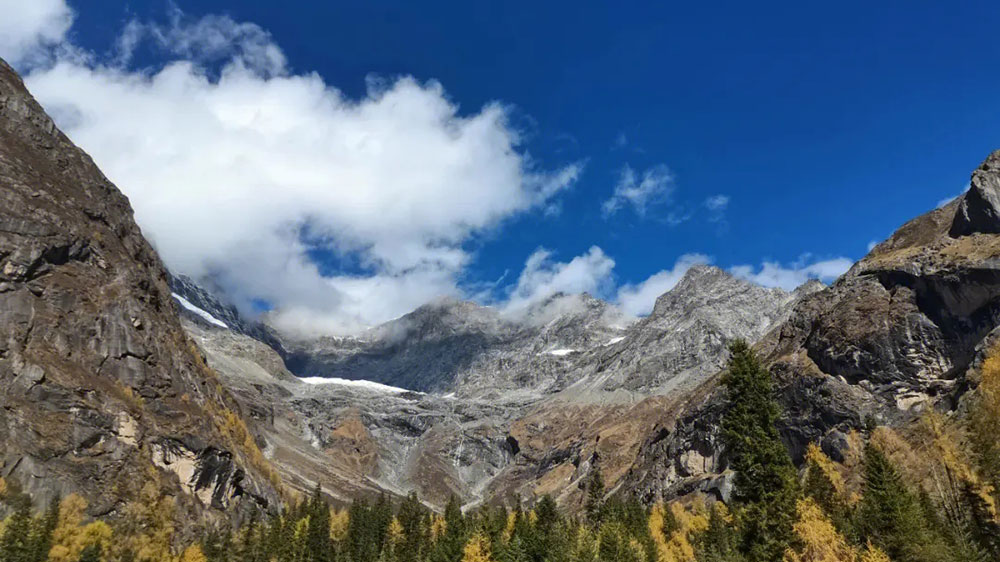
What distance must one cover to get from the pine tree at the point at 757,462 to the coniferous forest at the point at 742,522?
63 mm

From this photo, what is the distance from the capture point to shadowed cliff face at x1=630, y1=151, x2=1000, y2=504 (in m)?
142

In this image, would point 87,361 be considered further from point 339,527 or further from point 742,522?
point 742,522

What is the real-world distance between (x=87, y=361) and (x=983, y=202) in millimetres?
191491

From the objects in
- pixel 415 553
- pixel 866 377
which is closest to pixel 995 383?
pixel 415 553

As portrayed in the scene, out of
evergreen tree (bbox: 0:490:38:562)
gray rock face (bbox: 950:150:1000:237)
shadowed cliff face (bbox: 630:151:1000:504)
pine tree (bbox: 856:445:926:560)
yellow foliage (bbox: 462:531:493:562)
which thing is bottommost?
evergreen tree (bbox: 0:490:38:562)

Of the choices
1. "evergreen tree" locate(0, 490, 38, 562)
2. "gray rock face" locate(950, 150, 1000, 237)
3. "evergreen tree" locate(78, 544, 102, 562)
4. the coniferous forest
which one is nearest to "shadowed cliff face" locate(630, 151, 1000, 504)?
"gray rock face" locate(950, 150, 1000, 237)

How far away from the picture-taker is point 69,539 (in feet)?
276

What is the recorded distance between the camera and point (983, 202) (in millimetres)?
150375

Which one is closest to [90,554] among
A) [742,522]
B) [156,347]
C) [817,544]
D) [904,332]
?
[156,347]

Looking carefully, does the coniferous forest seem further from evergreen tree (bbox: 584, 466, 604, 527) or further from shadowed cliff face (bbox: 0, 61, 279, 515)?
shadowed cliff face (bbox: 0, 61, 279, 515)

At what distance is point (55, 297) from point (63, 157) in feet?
192

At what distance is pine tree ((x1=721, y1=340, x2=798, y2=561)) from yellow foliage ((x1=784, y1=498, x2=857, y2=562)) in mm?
1775

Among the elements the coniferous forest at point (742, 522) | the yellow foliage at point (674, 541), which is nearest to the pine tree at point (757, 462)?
the coniferous forest at point (742, 522)

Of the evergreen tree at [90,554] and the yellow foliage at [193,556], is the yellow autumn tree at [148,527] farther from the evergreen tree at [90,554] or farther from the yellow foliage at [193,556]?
the evergreen tree at [90,554]
